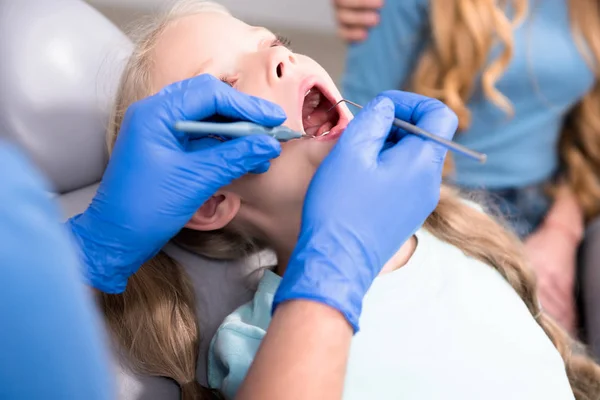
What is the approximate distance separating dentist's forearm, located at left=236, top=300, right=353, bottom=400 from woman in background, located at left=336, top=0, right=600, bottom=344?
2.94ft

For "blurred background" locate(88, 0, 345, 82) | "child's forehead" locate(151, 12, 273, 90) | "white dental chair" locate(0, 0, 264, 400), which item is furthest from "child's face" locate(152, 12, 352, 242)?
"blurred background" locate(88, 0, 345, 82)

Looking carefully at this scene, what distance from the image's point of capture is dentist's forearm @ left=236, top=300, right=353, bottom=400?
0.75 metres

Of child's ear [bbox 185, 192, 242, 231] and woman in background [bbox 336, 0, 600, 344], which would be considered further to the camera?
woman in background [bbox 336, 0, 600, 344]

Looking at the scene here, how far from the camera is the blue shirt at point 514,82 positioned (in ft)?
5.08

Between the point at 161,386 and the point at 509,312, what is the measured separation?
2.04 feet

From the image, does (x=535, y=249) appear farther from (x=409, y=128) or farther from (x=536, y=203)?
(x=409, y=128)

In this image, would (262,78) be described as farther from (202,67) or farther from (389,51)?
(389,51)

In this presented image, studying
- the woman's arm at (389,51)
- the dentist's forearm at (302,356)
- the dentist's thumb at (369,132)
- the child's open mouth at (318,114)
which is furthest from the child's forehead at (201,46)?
the woman's arm at (389,51)

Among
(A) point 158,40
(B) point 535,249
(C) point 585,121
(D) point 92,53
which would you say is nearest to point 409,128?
(A) point 158,40

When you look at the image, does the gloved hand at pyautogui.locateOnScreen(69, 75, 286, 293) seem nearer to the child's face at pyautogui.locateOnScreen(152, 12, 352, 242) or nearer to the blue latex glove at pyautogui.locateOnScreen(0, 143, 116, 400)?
the child's face at pyautogui.locateOnScreen(152, 12, 352, 242)

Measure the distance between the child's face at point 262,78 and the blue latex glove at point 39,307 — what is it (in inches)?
22.6

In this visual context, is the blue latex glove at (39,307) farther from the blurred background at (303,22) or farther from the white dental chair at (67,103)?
the blurred background at (303,22)

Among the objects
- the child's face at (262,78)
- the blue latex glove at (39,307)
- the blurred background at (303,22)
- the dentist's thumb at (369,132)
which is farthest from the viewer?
the blurred background at (303,22)

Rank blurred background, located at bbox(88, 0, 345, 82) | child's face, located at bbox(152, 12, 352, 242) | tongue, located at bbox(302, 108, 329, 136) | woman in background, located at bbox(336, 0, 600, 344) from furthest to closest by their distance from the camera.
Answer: blurred background, located at bbox(88, 0, 345, 82)
woman in background, located at bbox(336, 0, 600, 344)
tongue, located at bbox(302, 108, 329, 136)
child's face, located at bbox(152, 12, 352, 242)
